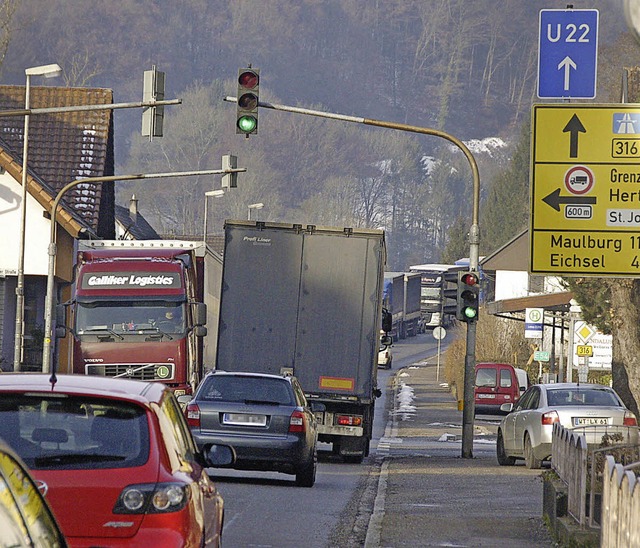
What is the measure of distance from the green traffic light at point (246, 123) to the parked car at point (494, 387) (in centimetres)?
2527

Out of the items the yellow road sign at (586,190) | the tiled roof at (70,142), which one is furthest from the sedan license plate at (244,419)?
the tiled roof at (70,142)

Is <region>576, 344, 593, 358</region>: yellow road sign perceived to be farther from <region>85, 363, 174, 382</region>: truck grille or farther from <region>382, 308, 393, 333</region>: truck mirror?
<region>85, 363, 174, 382</region>: truck grille

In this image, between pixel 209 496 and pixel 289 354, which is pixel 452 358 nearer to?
pixel 289 354

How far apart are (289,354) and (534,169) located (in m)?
11.5

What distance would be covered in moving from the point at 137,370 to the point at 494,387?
67.9ft

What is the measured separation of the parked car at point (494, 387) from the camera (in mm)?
47375

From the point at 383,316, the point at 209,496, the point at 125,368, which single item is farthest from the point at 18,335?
the point at 209,496

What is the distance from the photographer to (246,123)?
23359mm

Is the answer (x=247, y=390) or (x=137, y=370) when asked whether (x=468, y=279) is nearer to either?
(x=137, y=370)

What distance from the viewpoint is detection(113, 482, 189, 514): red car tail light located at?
744cm

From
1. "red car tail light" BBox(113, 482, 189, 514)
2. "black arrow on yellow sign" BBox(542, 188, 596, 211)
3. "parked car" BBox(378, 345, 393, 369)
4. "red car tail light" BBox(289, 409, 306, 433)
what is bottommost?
"parked car" BBox(378, 345, 393, 369)

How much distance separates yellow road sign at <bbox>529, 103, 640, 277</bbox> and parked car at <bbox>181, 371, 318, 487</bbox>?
5.96m

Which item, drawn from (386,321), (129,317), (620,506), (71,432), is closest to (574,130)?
(620,506)

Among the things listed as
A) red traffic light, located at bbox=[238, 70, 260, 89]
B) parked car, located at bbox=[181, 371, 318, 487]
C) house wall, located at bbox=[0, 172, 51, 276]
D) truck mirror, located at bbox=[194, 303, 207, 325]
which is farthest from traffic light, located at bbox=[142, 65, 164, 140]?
house wall, located at bbox=[0, 172, 51, 276]
